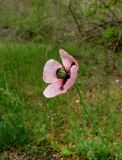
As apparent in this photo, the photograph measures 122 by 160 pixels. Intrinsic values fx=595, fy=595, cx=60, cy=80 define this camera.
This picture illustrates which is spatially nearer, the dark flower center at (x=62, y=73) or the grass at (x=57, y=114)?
the dark flower center at (x=62, y=73)

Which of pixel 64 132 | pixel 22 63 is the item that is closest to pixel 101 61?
pixel 22 63

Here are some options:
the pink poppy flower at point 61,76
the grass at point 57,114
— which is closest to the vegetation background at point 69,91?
the grass at point 57,114

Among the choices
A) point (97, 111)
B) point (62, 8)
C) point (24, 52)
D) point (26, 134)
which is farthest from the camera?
point (62, 8)

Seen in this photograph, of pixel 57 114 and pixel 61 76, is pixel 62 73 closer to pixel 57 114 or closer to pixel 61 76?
pixel 61 76

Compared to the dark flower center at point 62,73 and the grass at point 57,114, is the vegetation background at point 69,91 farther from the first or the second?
the dark flower center at point 62,73

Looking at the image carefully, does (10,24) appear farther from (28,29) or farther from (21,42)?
(28,29)

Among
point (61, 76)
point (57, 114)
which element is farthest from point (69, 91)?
point (61, 76)

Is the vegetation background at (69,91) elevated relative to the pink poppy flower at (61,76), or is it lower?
lower

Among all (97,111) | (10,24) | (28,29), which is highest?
(97,111)

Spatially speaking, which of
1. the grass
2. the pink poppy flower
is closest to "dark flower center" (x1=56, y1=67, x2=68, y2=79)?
the pink poppy flower
